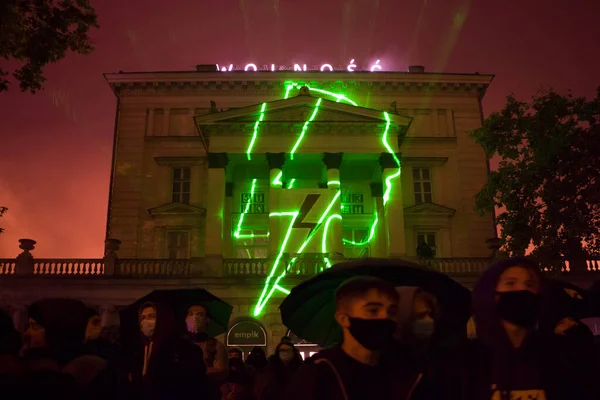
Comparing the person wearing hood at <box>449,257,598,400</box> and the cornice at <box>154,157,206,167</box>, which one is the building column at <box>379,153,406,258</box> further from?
the person wearing hood at <box>449,257,598,400</box>

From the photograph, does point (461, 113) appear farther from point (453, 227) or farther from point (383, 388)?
point (383, 388)

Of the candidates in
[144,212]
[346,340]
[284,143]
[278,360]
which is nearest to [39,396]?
[346,340]

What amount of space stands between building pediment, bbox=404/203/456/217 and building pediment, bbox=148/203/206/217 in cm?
1048

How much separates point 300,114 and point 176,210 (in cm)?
790

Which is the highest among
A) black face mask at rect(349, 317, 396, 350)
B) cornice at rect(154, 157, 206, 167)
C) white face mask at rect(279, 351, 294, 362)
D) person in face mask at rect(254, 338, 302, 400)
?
cornice at rect(154, 157, 206, 167)

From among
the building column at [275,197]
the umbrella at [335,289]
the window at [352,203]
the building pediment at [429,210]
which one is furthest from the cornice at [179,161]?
the umbrella at [335,289]

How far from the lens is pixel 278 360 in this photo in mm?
9180

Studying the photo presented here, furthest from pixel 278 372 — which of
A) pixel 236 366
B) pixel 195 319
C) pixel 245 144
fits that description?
pixel 245 144

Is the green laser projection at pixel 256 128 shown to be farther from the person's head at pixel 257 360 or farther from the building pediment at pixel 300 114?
the person's head at pixel 257 360

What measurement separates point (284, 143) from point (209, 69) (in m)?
8.89

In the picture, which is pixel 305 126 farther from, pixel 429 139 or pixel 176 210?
pixel 176 210

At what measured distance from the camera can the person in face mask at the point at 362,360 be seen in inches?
141

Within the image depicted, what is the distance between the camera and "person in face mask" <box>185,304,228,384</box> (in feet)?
22.9

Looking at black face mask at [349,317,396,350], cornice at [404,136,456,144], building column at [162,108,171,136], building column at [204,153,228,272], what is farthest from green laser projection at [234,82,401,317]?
black face mask at [349,317,396,350]
